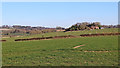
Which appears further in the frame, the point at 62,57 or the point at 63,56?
the point at 63,56

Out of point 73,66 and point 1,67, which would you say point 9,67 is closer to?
point 1,67

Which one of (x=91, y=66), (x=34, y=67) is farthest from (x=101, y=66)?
(x=34, y=67)

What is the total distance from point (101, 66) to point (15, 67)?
7359mm

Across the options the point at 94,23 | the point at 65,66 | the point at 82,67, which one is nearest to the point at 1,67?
the point at 65,66

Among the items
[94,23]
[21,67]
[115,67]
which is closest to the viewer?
[115,67]

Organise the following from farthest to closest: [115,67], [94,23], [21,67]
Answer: [94,23] → [21,67] → [115,67]

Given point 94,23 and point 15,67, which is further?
point 94,23

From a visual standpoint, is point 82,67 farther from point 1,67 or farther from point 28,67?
point 1,67

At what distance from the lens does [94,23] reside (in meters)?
165

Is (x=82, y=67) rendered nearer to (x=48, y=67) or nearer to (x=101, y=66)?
(x=101, y=66)

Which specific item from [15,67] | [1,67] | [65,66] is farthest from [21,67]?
[65,66]

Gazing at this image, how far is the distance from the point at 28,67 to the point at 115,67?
725cm

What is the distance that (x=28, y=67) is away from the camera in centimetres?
1506

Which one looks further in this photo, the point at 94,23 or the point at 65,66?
the point at 94,23
